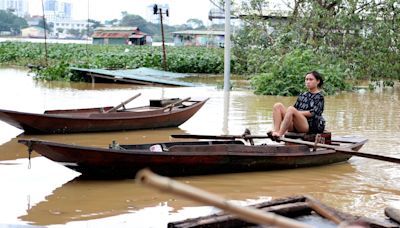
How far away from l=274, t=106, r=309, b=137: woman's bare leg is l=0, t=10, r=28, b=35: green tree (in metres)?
78.2

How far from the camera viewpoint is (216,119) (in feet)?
43.0

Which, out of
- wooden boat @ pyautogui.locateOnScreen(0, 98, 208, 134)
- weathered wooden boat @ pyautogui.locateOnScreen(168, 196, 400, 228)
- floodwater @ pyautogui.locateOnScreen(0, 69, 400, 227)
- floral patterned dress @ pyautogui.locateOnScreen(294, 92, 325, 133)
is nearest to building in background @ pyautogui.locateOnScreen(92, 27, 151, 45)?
floodwater @ pyautogui.locateOnScreen(0, 69, 400, 227)

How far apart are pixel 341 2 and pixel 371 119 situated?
8.31 metres

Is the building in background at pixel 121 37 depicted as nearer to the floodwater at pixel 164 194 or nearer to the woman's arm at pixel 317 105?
the floodwater at pixel 164 194

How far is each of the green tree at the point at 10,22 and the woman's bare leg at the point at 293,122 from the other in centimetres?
7818

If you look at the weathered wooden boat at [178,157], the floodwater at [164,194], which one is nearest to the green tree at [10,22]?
the floodwater at [164,194]

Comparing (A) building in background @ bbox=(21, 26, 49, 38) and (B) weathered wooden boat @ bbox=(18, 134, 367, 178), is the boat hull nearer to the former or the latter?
(B) weathered wooden boat @ bbox=(18, 134, 367, 178)

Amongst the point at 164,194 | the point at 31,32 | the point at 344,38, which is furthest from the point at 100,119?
the point at 31,32

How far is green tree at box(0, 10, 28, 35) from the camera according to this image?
8262 cm

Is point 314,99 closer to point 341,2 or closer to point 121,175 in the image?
point 121,175

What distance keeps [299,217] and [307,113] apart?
337cm

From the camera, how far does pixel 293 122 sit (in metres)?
7.97

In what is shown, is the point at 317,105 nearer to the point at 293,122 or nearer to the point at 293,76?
the point at 293,122

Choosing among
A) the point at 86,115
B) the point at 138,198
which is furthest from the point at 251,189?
the point at 86,115
